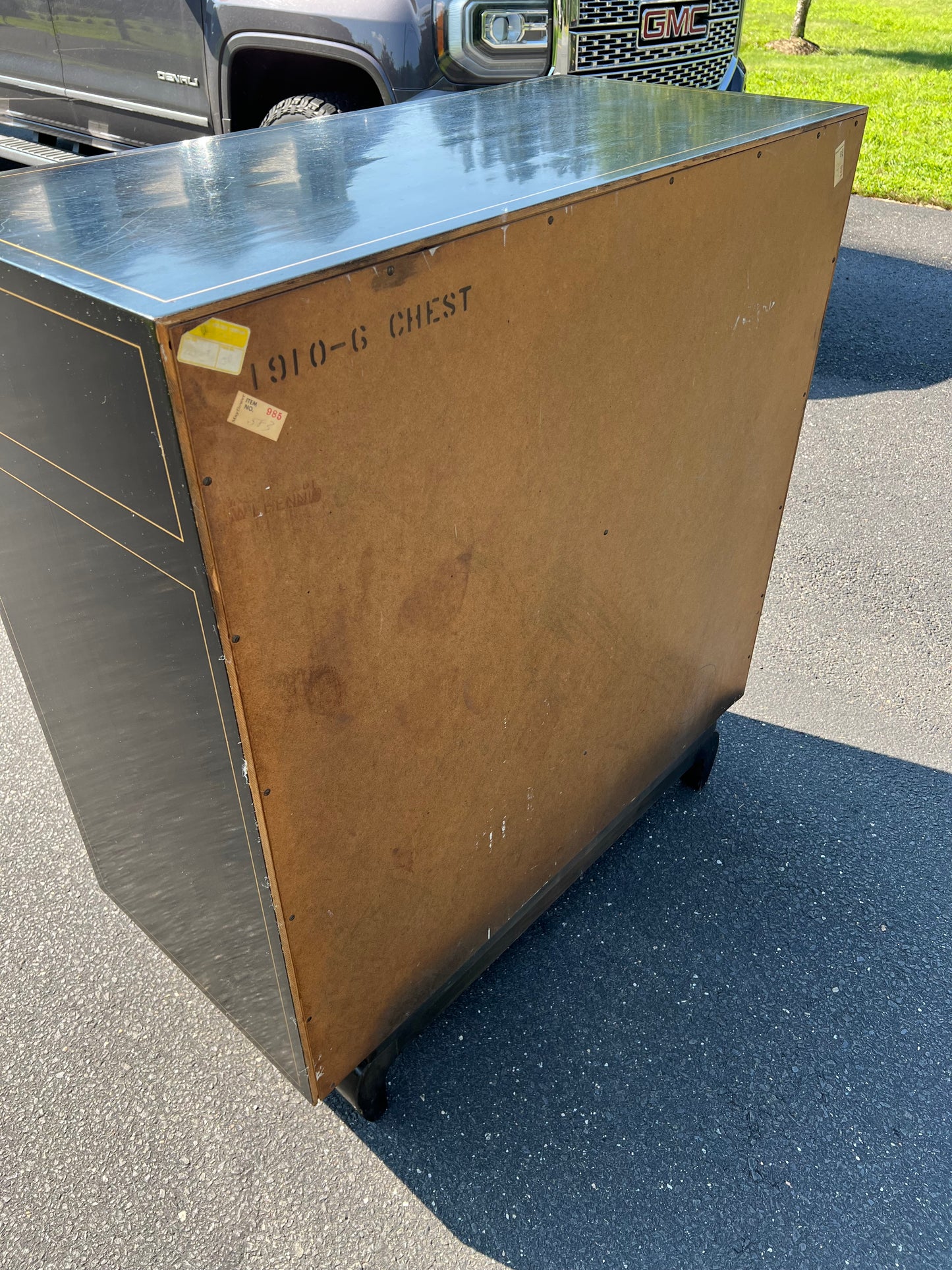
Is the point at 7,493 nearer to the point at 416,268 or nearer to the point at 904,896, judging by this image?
the point at 416,268

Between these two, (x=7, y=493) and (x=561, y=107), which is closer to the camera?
(x=7, y=493)

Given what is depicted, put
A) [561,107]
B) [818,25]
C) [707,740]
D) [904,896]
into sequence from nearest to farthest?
[561,107] < [904,896] < [707,740] < [818,25]

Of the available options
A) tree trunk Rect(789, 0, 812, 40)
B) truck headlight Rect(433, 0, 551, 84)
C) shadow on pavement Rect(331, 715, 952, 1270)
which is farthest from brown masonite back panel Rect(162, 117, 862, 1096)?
tree trunk Rect(789, 0, 812, 40)

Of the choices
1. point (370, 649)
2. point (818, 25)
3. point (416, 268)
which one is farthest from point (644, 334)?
point (818, 25)

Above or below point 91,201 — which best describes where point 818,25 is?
below

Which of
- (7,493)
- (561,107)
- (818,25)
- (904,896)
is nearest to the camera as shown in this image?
(7,493)

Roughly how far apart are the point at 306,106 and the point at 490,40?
0.78m

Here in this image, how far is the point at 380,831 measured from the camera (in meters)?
1.46

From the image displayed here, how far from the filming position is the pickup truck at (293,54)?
355 cm

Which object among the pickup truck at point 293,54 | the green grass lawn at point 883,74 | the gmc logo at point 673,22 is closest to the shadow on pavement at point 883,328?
the green grass lawn at point 883,74

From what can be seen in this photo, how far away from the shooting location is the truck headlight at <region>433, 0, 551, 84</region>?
3.51 meters

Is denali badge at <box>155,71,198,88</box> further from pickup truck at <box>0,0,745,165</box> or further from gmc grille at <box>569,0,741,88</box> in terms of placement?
gmc grille at <box>569,0,741,88</box>

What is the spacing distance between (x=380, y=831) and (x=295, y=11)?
11.2 feet

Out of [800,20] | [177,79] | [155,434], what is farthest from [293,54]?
[800,20]
